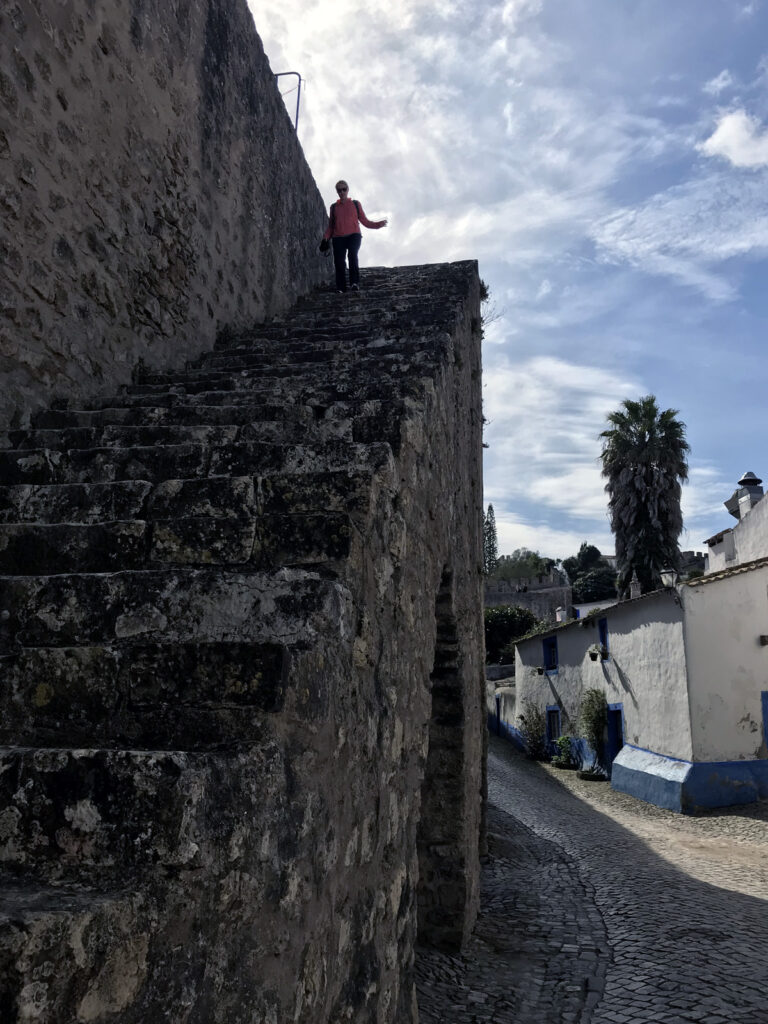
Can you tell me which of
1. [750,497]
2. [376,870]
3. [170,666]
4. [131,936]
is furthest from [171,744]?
[750,497]

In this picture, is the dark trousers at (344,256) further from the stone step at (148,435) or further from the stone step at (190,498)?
the stone step at (190,498)

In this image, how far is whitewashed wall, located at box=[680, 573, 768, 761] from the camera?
11.9m

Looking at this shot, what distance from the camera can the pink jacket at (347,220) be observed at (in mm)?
8414

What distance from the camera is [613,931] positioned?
19.0ft

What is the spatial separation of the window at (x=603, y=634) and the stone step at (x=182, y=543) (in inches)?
567

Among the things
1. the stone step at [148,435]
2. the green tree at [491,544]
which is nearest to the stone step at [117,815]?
the stone step at [148,435]

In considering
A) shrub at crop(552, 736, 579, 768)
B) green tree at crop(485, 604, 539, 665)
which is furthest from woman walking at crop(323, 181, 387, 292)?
green tree at crop(485, 604, 539, 665)

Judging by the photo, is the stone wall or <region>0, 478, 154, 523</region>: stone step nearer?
<region>0, 478, 154, 523</region>: stone step

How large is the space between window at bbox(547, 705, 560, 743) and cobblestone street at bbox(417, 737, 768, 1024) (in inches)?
323

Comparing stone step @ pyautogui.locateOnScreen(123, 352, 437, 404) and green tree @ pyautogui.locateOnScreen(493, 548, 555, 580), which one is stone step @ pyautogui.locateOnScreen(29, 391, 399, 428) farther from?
green tree @ pyautogui.locateOnScreen(493, 548, 555, 580)

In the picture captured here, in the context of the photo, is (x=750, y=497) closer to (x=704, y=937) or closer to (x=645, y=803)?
(x=645, y=803)

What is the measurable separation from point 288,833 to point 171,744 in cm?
35

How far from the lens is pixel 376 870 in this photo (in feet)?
8.82

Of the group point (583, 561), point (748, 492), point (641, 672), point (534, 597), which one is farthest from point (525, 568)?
point (641, 672)
